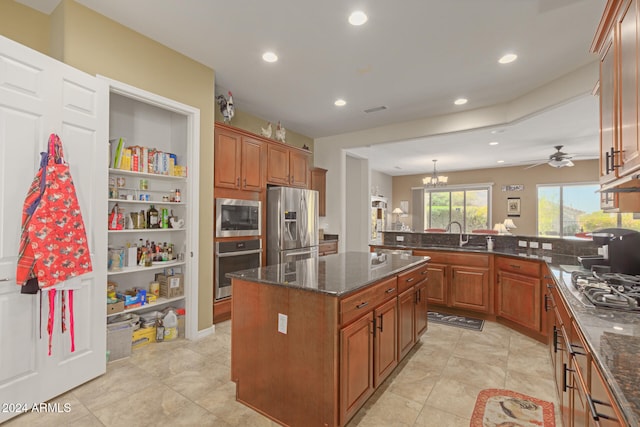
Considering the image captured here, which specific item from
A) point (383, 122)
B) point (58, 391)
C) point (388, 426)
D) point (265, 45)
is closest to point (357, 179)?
point (383, 122)

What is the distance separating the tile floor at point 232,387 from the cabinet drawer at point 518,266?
0.74 m

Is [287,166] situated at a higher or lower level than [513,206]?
higher

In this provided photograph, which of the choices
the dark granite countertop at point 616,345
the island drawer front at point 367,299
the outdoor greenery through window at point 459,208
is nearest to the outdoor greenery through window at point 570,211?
the outdoor greenery through window at point 459,208

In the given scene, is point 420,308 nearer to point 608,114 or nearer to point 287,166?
point 608,114

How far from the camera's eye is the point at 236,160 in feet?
12.5

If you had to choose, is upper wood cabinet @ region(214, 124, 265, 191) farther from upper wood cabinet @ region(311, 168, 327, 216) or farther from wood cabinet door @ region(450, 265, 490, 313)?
wood cabinet door @ region(450, 265, 490, 313)

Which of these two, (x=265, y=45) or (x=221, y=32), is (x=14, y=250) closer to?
(x=221, y=32)

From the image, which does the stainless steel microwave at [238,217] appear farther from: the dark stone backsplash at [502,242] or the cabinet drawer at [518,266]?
the cabinet drawer at [518,266]

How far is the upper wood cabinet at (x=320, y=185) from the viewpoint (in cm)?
575

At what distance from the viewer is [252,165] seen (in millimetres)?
4027

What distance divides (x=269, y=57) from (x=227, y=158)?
1.28 m

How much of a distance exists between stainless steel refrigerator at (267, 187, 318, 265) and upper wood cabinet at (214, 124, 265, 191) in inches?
13.2

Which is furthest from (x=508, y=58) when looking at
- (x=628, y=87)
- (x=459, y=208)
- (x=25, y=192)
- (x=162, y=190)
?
(x=459, y=208)

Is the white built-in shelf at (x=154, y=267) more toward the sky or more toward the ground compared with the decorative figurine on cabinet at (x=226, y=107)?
more toward the ground
